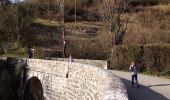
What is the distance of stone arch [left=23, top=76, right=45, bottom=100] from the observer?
1218 inches

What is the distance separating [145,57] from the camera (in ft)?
105

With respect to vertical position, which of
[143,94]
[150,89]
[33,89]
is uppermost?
[143,94]

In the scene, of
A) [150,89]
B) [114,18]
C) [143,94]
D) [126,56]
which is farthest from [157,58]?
[143,94]

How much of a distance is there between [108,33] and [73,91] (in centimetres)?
1675

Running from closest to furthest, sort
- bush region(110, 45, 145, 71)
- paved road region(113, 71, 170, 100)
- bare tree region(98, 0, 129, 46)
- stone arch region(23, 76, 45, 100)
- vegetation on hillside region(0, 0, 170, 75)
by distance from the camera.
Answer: paved road region(113, 71, 170, 100) < stone arch region(23, 76, 45, 100) < bush region(110, 45, 145, 71) < bare tree region(98, 0, 129, 46) < vegetation on hillside region(0, 0, 170, 75)

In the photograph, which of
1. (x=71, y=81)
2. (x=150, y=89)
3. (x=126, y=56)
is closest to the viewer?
(x=150, y=89)

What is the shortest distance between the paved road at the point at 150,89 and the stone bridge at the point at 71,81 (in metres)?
1.94

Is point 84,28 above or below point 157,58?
above

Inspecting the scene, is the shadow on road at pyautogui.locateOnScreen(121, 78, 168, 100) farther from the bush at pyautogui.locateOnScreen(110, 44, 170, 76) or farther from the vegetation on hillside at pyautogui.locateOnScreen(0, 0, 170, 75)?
the vegetation on hillside at pyautogui.locateOnScreen(0, 0, 170, 75)

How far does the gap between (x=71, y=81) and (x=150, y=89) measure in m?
4.11

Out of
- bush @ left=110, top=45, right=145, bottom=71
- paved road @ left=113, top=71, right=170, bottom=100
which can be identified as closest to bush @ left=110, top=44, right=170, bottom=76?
bush @ left=110, top=45, right=145, bottom=71

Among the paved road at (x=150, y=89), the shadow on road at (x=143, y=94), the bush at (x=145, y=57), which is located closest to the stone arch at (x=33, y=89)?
the bush at (x=145, y=57)

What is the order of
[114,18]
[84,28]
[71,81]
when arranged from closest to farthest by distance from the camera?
[71,81] < [114,18] < [84,28]

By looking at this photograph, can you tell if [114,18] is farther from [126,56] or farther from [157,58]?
[157,58]
